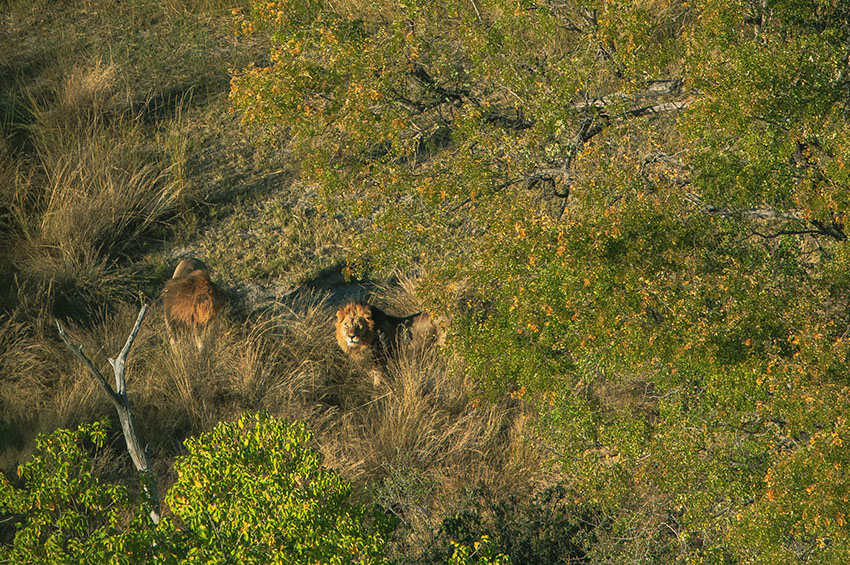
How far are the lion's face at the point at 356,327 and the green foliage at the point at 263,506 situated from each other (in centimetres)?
525

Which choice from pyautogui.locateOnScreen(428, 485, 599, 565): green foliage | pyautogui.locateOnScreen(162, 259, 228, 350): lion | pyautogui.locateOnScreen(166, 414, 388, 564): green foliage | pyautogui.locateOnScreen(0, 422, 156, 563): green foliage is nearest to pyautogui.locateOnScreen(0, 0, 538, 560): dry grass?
pyautogui.locateOnScreen(162, 259, 228, 350): lion

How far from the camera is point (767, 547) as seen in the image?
5.77 m

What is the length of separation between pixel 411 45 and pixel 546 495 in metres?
4.26

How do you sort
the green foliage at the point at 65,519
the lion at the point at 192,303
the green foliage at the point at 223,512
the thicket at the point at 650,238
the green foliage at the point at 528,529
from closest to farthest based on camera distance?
the green foliage at the point at 65,519 < the green foliage at the point at 223,512 < the thicket at the point at 650,238 < the green foliage at the point at 528,529 < the lion at the point at 192,303

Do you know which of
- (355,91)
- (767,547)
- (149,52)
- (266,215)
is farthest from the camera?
(149,52)

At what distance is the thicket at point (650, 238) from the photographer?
5.93m

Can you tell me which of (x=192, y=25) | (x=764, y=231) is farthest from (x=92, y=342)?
(x=192, y=25)

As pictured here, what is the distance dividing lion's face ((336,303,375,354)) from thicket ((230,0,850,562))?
1.47 m

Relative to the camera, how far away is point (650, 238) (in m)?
6.55

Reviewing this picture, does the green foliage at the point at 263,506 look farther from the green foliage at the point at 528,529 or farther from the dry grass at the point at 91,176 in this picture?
the dry grass at the point at 91,176

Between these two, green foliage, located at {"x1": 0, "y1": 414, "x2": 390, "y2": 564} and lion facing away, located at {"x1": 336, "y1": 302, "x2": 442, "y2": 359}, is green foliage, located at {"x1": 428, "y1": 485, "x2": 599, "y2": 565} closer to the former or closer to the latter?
lion facing away, located at {"x1": 336, "y1": 302, "x2": 442, "y2": 359}

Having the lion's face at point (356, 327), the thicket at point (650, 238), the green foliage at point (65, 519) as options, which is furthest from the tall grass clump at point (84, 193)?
the green foliage at point (65, 519)

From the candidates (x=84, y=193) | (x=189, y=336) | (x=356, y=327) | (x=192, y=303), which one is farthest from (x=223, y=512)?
(x=84, y=193)

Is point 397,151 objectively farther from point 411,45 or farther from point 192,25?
point 192,25
